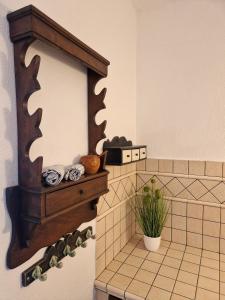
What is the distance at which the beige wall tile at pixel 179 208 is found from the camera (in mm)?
1451

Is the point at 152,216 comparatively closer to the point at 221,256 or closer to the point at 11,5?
the point at 221,256

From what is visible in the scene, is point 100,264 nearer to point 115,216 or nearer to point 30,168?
point 115,216

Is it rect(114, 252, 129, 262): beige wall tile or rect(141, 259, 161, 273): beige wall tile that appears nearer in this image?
rect(141, 259, 161, 273): beige wall tile

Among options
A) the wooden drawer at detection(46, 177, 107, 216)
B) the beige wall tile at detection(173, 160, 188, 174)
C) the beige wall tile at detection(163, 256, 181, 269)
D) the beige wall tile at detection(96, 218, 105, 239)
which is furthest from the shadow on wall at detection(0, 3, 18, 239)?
the beige wall tile at detection(173, 160, 188, 174)

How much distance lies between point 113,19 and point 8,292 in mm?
1321

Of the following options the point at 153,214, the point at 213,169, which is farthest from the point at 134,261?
the point at 213,169

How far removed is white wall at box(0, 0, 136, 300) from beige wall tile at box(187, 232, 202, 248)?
719 mm

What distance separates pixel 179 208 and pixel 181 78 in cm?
87

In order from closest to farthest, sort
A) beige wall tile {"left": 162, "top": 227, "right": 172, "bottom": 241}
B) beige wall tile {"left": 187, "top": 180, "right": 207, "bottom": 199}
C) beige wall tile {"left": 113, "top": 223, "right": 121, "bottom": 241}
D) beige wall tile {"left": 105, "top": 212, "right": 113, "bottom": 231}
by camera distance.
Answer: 1. beige wall tile {"left": 105, "top": 212, "right": 113, "bottom": 231}
2. beige wall tile {"left": 113, "top": 223, "right": 121, "bottom": 241}
3. beige wall tile {"left": 187, "top": 180, "right": 207, "bottom": 199}
4. beige wall tile {"left": 162, "top": 227, "right": 172, "bottom": 241}

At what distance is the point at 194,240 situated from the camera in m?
1.44

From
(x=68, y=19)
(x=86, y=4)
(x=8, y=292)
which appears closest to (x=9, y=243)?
(x=8, y=292)

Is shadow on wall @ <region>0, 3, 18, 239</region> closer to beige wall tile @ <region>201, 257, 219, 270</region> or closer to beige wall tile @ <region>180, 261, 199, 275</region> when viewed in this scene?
beige wall tile @ <region>180, 261, 199, 275</region>

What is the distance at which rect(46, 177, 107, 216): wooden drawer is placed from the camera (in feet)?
2.12

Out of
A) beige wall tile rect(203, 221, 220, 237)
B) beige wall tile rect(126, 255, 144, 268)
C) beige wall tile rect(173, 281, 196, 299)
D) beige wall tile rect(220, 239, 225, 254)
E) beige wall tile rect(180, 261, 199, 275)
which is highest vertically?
beige wall tile rect(203, 221, 220, 237)
